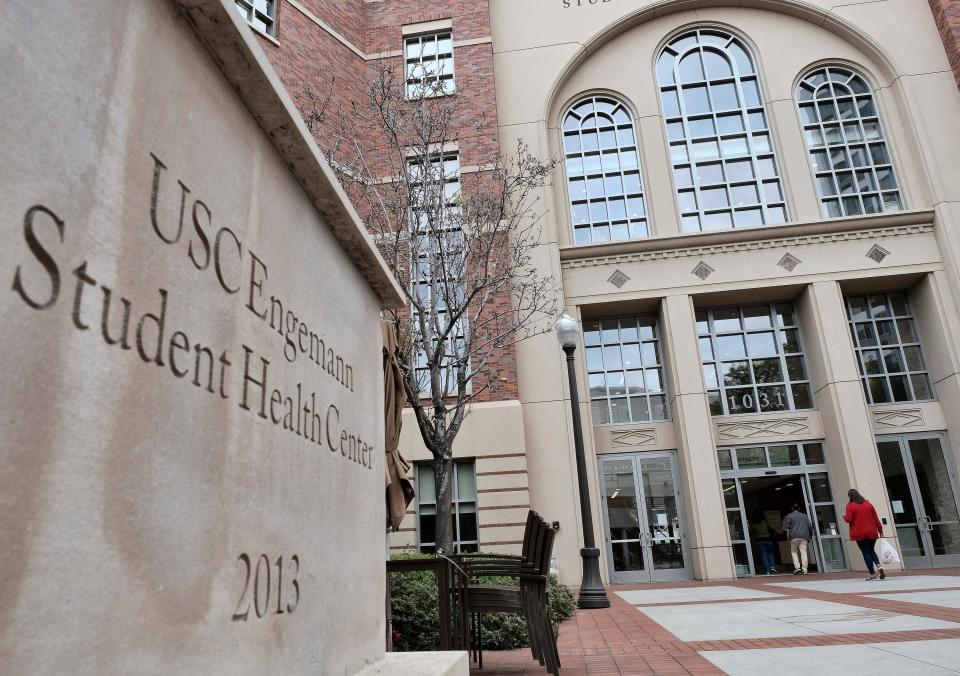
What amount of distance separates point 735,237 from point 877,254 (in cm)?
355

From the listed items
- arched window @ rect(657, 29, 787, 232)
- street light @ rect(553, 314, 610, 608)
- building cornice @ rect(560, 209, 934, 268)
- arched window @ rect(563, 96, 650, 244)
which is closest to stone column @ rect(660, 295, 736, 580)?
building cornice @ rect(560, 209, 934, 268)

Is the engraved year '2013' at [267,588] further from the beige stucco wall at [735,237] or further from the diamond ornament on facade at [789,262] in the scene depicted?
the diamond ornament on facade at [789,262]

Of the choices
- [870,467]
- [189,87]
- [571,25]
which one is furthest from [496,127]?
[189,87]

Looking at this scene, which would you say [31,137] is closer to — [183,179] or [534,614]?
[183,179]

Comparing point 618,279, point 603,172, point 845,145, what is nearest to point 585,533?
point 618,279

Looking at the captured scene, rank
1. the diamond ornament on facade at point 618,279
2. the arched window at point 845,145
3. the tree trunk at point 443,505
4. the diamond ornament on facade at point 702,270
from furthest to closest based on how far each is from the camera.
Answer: the arched window at point 845,145 < the diamond ornament on facade at point 618,279 < the diamond ornament on facade at point 702,270 < the tree trunk at point 443,505

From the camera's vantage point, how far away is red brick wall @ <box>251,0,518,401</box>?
15.3 m

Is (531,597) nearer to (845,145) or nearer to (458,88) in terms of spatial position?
(458,88)

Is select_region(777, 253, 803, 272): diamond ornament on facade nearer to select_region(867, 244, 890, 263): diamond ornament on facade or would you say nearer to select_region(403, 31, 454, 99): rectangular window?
select_region(867, 244, 890, 263): diamond ornament on facade

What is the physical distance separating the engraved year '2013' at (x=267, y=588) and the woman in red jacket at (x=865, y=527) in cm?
1291

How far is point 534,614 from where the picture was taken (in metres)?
4.67

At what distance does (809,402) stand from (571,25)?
12.5 m

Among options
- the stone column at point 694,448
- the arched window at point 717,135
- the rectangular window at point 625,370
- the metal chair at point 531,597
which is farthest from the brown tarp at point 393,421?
the arched window at point 717,135

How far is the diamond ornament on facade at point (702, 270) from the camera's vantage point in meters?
16.4
